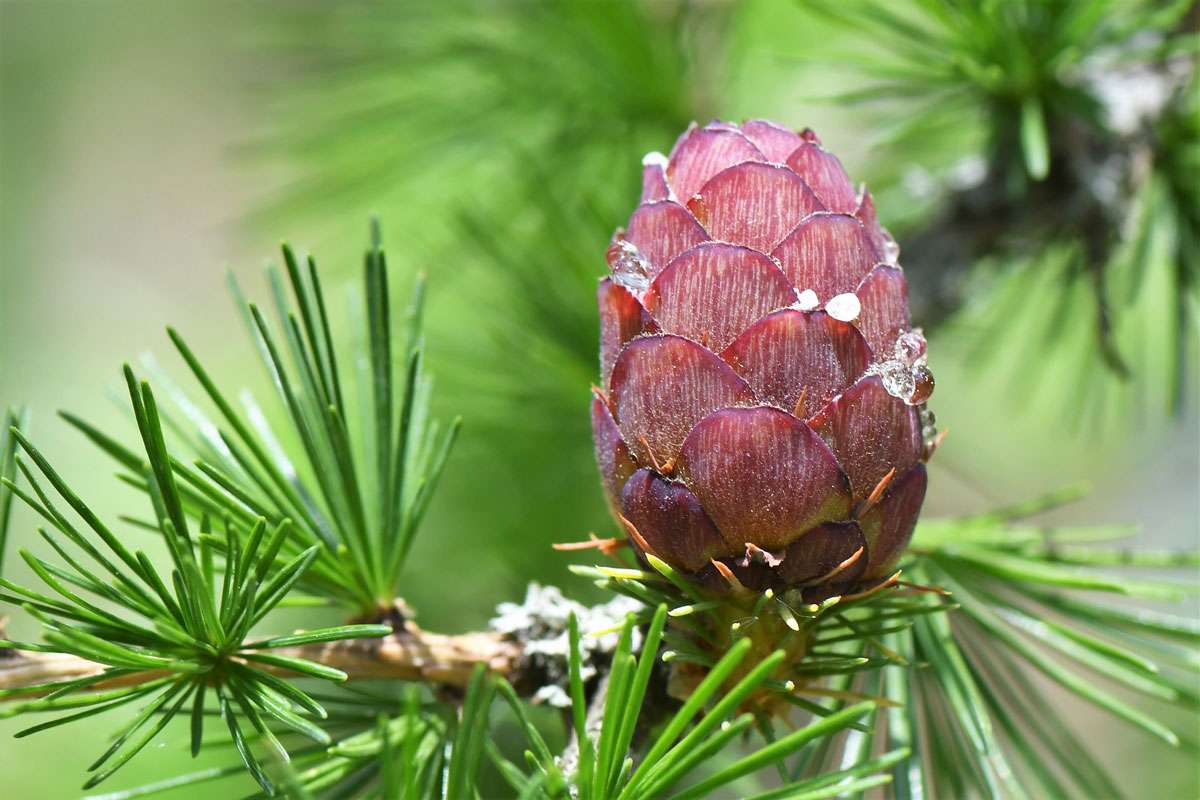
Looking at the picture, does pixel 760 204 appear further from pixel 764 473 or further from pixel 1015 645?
pixel 1015 645

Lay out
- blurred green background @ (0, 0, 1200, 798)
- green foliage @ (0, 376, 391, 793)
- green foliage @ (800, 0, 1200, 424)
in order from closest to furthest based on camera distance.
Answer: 1. green foliage @ (0, 376, 391, 793)
2. green foliage @ (800, 0, 1200, 424)
3. blurred green background @ (0, 0, 1200, 798)

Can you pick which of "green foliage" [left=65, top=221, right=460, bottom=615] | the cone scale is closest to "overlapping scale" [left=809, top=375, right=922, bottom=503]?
the cone scale

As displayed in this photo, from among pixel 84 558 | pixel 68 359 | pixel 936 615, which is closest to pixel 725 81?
pixel 936 615

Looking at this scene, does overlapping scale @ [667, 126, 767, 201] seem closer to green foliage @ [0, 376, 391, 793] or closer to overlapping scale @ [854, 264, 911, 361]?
overlapping scale @ [854, 264, 911, 361]

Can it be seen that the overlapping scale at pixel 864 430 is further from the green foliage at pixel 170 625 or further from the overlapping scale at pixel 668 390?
the green foliage at pixel 170 625

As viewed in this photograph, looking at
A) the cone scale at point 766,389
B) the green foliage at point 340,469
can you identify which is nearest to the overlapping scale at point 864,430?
the cone scale at point 766,389

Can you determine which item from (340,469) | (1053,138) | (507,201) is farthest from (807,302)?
(507,201)

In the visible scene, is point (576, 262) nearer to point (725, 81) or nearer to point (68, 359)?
point (725, 81)
